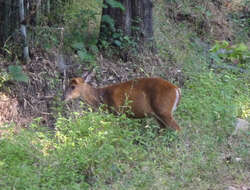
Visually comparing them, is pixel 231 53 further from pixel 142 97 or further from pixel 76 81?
pixel 76 81

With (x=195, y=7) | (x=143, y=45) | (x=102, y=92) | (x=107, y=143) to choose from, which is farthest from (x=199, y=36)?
(x=107, y=143)

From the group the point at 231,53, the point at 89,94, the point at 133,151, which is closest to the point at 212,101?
the point at 231,53

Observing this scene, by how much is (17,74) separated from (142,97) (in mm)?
1965

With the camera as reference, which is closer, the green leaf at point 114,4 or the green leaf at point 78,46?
the green leaf at point 114,4

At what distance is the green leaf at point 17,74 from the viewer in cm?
744

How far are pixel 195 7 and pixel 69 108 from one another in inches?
253

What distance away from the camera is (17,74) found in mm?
7492

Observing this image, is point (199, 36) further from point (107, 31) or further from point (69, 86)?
point (69, 86)

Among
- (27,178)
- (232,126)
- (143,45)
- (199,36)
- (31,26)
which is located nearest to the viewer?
(27,178)

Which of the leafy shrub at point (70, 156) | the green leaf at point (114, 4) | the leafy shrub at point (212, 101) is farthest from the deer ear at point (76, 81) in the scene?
the leafy shrub at point (212, 101)

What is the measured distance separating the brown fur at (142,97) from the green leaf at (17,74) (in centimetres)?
75

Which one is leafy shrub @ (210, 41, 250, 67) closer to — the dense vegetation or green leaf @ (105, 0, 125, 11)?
the dense vegetation

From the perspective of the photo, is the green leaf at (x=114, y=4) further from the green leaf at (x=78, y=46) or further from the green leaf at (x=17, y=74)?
the green leaf at (x=17, y=74)

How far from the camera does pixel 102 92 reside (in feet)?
25.6
